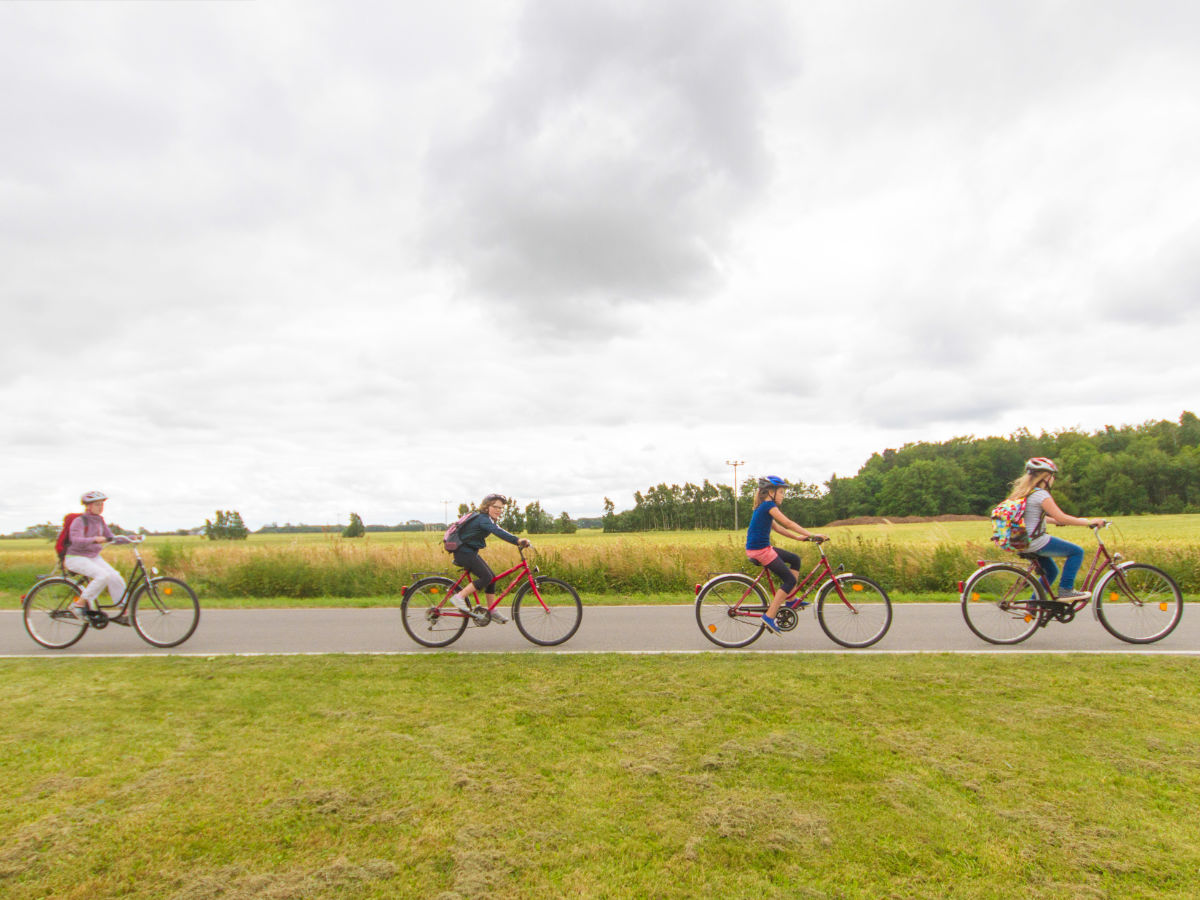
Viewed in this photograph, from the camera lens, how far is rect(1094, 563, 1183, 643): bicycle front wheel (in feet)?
27.1

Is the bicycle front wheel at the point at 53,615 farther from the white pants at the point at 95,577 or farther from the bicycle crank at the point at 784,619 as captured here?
the bicycle crank at the point at 784,619

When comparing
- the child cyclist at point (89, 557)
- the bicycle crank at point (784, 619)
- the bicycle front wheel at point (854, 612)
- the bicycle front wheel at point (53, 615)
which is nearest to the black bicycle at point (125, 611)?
the bicycle front wheel at point (53, 615)

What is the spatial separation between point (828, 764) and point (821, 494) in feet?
335

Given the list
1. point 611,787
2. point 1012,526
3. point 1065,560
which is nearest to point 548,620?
point 611,787

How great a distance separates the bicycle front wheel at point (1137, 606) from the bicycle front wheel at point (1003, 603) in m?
0.77

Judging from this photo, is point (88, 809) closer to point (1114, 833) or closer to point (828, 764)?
point (828, 764)

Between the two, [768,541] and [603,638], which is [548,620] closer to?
[603,638]

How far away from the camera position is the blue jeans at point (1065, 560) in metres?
8.04

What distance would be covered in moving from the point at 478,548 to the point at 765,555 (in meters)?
3.44

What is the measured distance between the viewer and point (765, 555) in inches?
324

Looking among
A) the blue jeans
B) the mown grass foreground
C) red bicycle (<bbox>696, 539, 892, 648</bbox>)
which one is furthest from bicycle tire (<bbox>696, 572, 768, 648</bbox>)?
the blue jeans

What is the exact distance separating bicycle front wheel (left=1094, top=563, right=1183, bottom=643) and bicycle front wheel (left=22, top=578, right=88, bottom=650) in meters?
12.5

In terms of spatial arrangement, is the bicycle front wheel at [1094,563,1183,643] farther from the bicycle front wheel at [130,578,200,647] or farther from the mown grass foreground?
the bicycle front wheel at [130,578,200,647]

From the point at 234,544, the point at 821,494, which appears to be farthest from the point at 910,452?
the point at 234,544
